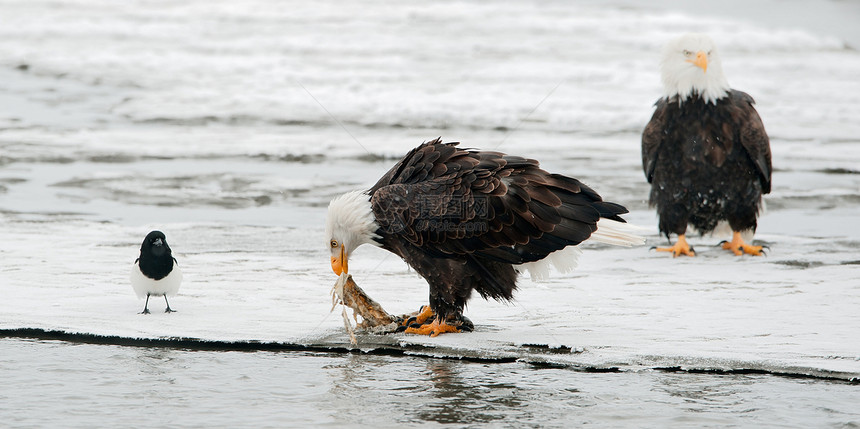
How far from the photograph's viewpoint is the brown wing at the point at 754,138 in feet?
23.3

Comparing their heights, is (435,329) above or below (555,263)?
below

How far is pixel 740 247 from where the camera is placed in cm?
724

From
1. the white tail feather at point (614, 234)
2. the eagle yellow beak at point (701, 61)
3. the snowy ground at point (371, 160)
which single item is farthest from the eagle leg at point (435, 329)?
the eagle yellow beak at point (701, 61)

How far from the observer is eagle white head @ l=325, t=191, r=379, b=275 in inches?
195

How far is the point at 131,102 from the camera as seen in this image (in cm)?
1530

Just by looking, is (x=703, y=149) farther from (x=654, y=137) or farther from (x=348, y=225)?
(x=348, y=225)

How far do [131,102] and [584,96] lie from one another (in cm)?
664

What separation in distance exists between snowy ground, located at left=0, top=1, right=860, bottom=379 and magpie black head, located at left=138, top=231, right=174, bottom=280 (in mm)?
226

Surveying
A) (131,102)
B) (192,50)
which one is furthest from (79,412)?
(192,50)

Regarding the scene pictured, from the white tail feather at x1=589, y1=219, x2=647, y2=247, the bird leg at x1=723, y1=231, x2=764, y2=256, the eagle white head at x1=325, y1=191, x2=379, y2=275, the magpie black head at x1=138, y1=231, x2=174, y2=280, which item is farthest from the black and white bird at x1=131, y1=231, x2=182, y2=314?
the bird leg at x1=723, y1=231, x2=764, y2=256

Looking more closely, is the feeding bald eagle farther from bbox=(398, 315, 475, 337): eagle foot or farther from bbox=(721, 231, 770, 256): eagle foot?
bbox=(721, 231, 770, 256): eagle foot

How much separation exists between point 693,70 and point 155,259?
3.84 m

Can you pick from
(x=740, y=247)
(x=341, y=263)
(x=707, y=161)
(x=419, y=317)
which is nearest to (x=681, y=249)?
(x=740, y=247)

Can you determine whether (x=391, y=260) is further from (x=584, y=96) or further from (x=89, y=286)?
(x=584, y=96)
